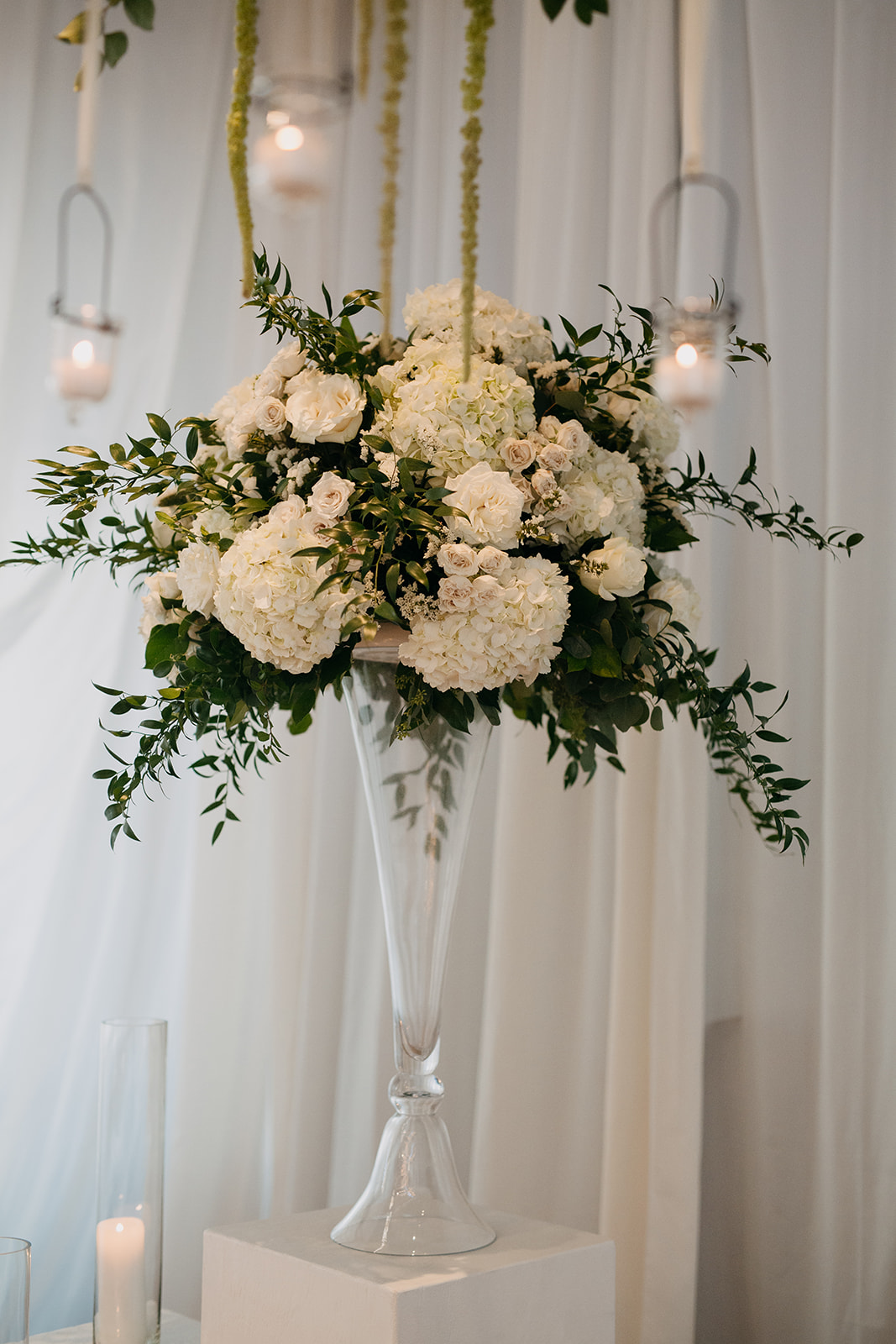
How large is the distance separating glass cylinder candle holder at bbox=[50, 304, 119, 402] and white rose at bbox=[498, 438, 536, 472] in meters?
0.73

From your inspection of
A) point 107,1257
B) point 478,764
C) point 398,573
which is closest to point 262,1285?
point 107,1257

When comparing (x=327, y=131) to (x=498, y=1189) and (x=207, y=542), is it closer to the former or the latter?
(x=207, y=542)

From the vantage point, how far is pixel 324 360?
1.03 m

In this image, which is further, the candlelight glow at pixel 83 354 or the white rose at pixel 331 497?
the candlelight glow at pixel 83 354

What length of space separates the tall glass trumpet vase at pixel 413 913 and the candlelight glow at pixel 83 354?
2.75ft

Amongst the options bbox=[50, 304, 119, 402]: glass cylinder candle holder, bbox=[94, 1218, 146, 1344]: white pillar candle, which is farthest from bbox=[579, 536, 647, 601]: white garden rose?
bbox=[50, 304, 119, 402]: glass cylinder candle holder

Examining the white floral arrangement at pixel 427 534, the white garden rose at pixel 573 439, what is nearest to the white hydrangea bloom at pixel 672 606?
A: the white floral arrangement at pixel 427 534

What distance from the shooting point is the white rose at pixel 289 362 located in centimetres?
104

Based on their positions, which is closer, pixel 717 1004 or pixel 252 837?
pixel 717 1004

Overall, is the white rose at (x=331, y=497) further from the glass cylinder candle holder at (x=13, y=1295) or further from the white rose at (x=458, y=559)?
the glass cylinder candle holder at (x=13, y=1295)

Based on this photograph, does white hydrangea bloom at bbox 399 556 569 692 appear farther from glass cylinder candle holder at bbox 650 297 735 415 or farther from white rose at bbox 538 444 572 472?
glass cylinder candle holder at bbox 650 297 735 415

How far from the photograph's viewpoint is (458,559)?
917mm

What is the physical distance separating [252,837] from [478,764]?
1.01 meters

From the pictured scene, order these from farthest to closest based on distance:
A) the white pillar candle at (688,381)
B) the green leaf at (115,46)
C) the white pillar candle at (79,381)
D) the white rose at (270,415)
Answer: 1. the white pillar candle at (79,381)
2. the white pillar candle at (688,381)
3. the white rose at (270,415)
4. the green leaf at (115,46)
